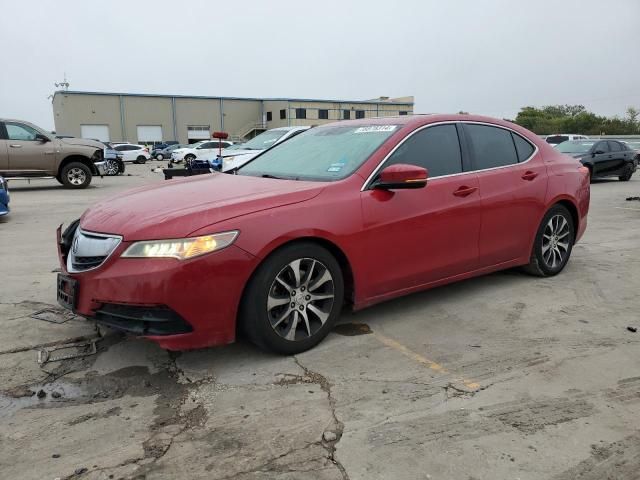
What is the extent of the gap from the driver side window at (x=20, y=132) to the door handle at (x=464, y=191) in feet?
42.5

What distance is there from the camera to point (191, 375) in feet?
10.7

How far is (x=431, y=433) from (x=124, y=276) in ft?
6.06

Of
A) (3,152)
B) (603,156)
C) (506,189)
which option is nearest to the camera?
(506,189)

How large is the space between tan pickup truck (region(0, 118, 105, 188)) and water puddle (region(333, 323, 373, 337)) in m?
12.4

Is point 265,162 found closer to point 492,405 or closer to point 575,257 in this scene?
point 492,405

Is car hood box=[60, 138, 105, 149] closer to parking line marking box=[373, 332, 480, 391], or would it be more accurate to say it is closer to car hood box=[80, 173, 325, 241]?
car hood box=[80, 173, 325, 241]

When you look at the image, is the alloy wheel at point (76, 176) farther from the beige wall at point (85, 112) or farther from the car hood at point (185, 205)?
the beige wall at point (85, 112)

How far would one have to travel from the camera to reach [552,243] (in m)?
5.19

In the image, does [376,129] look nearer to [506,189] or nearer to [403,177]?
[403,177]

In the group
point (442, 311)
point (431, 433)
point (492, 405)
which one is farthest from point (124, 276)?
point (442, 311)

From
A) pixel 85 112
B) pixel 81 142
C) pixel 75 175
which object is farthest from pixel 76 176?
pixel 85 112

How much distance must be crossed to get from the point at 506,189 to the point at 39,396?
149 inches

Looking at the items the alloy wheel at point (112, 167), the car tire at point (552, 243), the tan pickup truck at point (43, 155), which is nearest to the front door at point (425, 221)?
the car tire at point (552, 243)

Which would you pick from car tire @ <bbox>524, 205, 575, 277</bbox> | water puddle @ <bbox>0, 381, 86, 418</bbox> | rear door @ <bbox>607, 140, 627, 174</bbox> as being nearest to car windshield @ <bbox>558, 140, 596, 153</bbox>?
rear door @ <bbox>607, 140, 627, 174</bbox>
